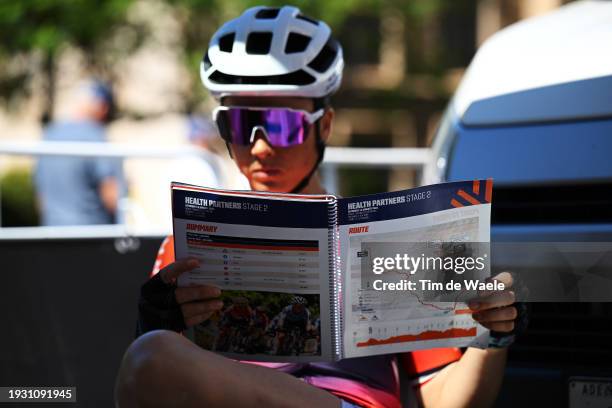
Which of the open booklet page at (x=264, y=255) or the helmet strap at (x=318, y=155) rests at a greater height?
the helmet strap at (x=318, y=155)

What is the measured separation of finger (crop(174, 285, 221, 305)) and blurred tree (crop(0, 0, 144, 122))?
34.6 feet

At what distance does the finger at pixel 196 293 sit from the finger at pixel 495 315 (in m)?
0.75

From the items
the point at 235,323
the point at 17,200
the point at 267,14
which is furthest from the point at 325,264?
the point at 17,200

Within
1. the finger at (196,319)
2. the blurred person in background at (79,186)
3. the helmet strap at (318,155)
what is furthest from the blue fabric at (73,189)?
the finger at (196,319)

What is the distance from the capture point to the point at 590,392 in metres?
3.23

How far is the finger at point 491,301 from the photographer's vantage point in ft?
A: 9.13

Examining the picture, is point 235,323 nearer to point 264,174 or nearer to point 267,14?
point 264,174

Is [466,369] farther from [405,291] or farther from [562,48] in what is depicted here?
[562,48]

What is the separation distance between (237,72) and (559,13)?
1701 mm

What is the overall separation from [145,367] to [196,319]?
342 mm

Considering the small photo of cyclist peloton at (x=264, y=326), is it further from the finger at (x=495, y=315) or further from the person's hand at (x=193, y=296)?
the finger at (x=495, y=315)

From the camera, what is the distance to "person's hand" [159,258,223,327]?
8.82ft

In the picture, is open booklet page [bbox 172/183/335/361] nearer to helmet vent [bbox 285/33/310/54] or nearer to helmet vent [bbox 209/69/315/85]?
helmet vent [bbox 209/69/315/85]

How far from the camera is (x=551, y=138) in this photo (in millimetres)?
3385
